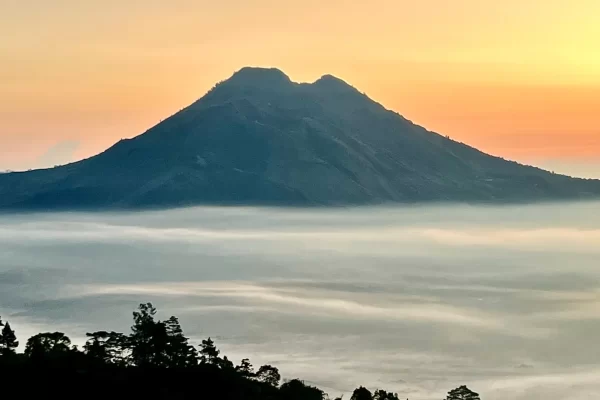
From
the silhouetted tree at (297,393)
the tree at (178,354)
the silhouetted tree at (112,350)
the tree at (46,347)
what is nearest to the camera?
the silhouetted tree at (297,393)

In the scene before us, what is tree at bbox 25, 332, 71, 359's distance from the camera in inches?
1994

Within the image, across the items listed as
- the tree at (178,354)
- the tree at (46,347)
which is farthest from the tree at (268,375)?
the tree at (46,347)

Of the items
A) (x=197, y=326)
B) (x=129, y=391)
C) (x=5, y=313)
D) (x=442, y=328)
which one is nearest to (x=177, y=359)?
(x=129, y=391)

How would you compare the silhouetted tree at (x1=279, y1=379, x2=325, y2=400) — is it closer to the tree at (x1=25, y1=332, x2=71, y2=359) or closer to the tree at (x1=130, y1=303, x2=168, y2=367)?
the tree at (x1=130, y1=303, x2=168, y2=367)

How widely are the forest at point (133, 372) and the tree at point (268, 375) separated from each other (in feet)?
0.31

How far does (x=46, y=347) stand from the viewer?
181 feet

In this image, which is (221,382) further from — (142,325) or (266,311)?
(266,311)

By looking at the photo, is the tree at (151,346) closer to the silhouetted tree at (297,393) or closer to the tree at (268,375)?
the silhouetted tree at (297,393)

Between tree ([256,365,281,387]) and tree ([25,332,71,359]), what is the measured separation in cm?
1256

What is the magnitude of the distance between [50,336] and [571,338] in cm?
9955

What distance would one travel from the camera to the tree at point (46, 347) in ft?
166

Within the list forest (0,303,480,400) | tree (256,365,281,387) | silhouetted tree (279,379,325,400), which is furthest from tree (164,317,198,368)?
tree (256,365,281,387)

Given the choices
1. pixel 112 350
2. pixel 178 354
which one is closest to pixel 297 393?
pixel 178 354

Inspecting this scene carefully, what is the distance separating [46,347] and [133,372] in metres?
8.84
